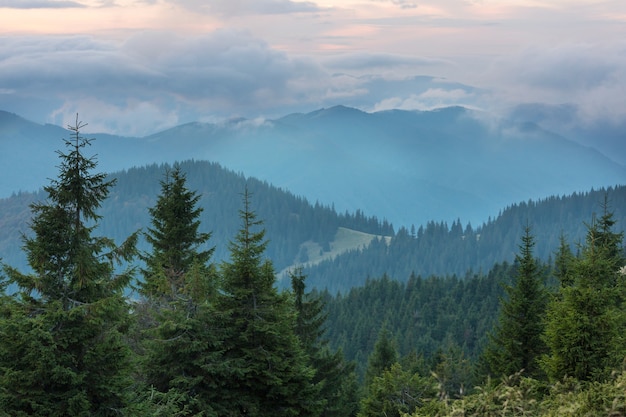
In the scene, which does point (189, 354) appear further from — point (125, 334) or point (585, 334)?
point (585, 334)

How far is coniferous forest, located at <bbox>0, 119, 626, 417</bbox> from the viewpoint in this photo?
13.2 meters

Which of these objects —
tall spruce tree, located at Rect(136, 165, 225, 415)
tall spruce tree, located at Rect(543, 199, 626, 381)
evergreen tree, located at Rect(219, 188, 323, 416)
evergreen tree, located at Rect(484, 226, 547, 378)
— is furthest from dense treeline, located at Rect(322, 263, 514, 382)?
tall spruce tree, located at Rect(136, 165, 225, 415)

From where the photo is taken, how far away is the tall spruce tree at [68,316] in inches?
519

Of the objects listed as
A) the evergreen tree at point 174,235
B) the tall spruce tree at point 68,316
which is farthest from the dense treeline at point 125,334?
the evergreen tree at point 174,235

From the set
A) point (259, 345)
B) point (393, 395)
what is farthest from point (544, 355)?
point (259, 345)

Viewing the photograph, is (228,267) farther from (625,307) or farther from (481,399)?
(625,307)

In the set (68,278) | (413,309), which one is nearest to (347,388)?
(68,278)

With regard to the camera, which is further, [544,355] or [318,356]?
[318,356]

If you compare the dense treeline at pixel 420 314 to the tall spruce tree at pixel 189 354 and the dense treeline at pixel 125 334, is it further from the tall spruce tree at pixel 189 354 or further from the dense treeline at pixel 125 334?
the tall spruce tree at pixel 189 354

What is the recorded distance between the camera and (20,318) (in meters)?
13.3

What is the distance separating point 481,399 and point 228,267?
10.6 meters

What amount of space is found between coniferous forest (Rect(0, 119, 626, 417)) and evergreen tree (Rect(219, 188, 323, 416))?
5 cm

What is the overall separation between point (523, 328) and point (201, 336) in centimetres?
1492

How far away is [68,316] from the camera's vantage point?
13.3 meters
